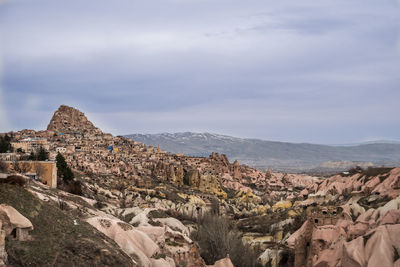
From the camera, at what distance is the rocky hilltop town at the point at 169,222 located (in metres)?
22.8

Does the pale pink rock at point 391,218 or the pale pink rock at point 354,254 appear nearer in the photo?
the pale pink rock at point 354,254

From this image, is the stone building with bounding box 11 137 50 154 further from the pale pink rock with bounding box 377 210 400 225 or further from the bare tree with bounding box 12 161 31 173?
the pale pink rock with bounding box 377 210 400 225

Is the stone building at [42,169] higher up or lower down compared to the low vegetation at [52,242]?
higher up

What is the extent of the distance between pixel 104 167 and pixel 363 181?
5628 centimetres

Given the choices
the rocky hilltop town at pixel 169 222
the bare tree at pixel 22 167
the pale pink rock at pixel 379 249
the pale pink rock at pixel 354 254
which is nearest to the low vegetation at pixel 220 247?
the rocky hilltop town at pixel 169 222

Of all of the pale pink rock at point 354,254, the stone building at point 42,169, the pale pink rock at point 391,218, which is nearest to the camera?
the pale pink rock at point 354,254

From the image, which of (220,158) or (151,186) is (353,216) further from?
(220,158)

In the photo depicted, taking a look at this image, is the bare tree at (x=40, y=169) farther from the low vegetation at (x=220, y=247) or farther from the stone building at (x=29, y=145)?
the stone building at (x=29, y=145)

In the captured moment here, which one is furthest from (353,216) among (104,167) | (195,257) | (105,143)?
(105,143)

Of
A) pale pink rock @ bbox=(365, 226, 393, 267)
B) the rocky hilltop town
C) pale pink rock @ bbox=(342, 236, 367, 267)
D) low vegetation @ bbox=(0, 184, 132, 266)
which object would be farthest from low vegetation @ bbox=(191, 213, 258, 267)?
low vegetation @ bbox=(0, 184, 132, 266)

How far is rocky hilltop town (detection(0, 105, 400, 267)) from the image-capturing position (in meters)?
22.8

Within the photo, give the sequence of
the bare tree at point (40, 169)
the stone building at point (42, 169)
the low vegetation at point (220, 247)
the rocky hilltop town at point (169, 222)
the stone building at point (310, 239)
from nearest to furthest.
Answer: the rocky hilltop town at point (169, 222) < the stone building at point (310, 239) < the low vegetation at point (220, 247) < the stone building at point (42, 169) < the bare tree at point (40, 169)

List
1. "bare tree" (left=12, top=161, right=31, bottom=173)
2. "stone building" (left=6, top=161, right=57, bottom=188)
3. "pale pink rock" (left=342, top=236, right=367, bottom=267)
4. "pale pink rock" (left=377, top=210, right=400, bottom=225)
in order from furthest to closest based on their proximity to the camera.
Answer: "bare tree" (left=12, top=161, right=31, bottom=173)
"stone building" (left=6, top=161, right=57, bottom=188)
"pale pink rock" (left=377, top=210, right=400, bottom=225)
"pale pink rock" (left=342, top=236, right=367, bottom=267)

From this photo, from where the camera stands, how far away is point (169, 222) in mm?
51469
